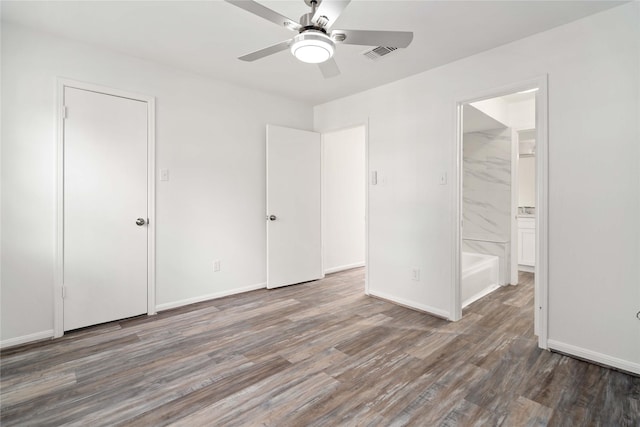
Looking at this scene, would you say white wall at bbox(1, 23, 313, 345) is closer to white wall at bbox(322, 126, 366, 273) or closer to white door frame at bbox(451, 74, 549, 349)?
white wall at bbox(322, 126, 366, 273)

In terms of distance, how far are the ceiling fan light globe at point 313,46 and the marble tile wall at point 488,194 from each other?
3568 mm

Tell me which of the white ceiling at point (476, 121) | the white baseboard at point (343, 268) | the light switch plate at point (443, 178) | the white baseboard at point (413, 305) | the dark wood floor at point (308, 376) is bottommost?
the dark wood floor at point (308, 376)

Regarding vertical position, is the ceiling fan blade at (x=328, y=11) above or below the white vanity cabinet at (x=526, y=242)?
above

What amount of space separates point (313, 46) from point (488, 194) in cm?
379

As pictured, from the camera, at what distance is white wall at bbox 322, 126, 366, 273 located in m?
4.95

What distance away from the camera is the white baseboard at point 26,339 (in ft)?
8.00

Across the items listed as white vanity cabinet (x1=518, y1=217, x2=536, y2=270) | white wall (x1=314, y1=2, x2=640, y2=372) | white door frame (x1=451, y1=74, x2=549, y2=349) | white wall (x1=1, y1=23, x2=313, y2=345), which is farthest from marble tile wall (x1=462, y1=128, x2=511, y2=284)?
white wall (x1=1, y1=23, x2=313, y2=345)

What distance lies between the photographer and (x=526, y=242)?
5.17 m

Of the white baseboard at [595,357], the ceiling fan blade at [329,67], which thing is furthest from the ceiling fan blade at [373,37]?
the white baseboard at [595,357]

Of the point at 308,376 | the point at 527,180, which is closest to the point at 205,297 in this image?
the point at 308,376

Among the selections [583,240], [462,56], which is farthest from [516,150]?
[583,240]

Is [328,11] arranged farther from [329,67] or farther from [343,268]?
[343,268]

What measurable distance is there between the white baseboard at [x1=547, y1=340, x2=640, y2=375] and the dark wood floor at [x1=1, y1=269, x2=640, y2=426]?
7cm

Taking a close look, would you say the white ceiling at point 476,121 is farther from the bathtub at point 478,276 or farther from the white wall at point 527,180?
the white wall at point 527,180
